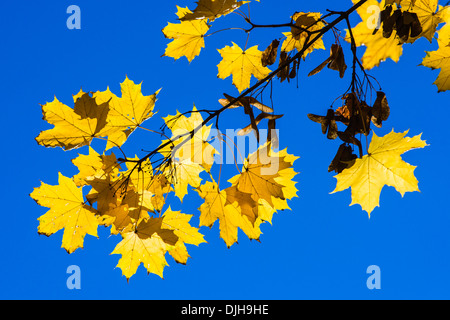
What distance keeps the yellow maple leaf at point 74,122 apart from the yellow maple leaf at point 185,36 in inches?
14.4

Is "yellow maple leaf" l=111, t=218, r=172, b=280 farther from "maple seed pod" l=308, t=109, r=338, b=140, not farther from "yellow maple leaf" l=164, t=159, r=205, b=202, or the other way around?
"maple seed pod" l=308, t=109, r=338, b=140

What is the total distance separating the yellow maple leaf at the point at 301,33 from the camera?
1.17m

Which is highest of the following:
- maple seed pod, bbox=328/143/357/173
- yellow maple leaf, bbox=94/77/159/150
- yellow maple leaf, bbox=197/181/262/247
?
yellow maple leaf, bbox=94/77/159/150

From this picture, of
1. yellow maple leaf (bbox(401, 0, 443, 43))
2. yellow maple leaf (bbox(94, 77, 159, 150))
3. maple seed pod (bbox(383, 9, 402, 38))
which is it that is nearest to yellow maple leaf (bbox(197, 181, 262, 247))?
yellow maple leaf (bbox(94, 77, 159, 150))

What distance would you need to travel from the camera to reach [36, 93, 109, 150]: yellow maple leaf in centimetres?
105

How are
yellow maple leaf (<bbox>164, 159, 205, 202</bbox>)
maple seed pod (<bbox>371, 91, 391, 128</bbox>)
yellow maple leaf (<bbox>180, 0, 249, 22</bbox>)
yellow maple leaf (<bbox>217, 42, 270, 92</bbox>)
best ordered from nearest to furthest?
yellow maple leaf (<bbox>180, 0, 249, 22</bbox>)
maple seed pod (<bbox>371, 91, 391, 128</bbox>)
yellow maple leaf (<bbox>164, 159, 205, 202</bbox>)
yellow maple leaf (<bbox>217, 42, 270, 92</bbox>)

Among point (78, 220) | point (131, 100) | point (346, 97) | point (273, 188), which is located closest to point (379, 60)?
point (346, 97)

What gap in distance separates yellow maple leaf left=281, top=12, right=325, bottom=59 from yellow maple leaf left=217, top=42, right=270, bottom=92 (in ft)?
0.35

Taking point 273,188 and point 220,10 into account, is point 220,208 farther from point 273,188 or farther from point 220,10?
point 220,10

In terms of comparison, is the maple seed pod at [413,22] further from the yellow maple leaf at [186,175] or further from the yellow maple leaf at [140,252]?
the yellow maple leaf at [140,252]

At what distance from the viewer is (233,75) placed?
4.64 feet

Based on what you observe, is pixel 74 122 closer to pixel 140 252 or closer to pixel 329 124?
pixel 140 252

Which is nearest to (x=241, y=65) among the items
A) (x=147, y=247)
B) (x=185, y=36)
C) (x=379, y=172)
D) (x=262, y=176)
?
(x=185, y=36)

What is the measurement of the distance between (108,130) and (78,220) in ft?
1.01
